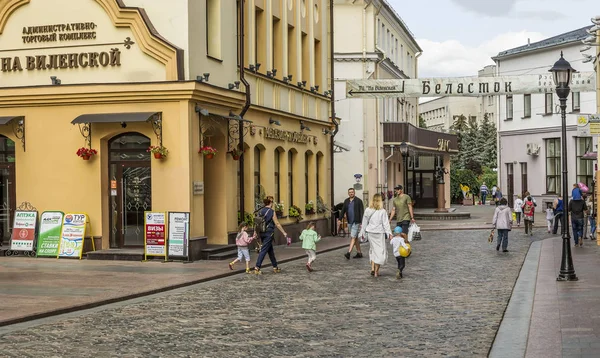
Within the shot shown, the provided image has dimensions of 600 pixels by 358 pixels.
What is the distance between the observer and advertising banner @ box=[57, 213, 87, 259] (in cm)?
2316

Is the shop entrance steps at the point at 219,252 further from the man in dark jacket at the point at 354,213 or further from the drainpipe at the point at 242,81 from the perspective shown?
A: the man in dark jacket at the point at 354,213

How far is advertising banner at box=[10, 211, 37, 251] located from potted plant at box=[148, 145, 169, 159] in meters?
3.45

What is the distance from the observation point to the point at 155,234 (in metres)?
22.5

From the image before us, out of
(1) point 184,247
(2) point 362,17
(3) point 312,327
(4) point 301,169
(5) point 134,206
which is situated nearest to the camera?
(3) point 312,327

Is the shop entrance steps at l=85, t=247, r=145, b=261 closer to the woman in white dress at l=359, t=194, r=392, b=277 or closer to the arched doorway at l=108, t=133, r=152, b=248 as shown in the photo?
the arched doorway at l=108, t=133, r=152, b=248

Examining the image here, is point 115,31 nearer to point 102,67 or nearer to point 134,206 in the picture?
point 102,67

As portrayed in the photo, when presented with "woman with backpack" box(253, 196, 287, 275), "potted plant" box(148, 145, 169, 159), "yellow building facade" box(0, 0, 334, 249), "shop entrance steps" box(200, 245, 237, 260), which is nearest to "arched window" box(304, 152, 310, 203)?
"yellow building facade" box(0, 0, 334, 249)

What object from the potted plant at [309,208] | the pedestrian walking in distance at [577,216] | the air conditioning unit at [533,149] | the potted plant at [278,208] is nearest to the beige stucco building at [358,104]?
the air conditioning unit at [533,149]

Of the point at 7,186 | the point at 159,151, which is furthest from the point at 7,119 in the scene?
the point at 159,151

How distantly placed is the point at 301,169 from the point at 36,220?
1115cm

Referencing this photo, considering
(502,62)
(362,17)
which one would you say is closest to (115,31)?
(362,17)

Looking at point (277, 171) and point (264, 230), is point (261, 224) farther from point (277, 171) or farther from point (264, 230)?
point (277, 171)

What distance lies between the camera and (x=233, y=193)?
85.1 feet

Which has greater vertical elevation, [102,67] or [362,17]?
[362,17]
